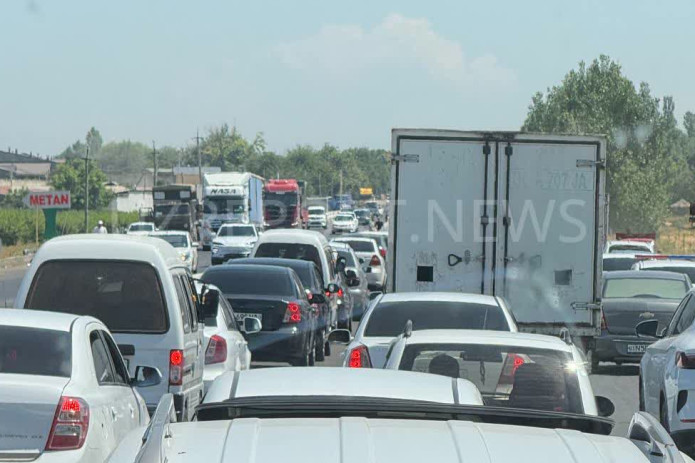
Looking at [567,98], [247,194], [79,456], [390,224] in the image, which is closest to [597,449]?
[79,456]

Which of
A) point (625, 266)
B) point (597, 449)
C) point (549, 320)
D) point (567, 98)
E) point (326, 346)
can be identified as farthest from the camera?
point (567, 98)

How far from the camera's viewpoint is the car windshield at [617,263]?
30375mm

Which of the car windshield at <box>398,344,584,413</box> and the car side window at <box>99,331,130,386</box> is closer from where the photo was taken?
the car windshield at <box>398,344,584,413</box>

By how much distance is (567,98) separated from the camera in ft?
331

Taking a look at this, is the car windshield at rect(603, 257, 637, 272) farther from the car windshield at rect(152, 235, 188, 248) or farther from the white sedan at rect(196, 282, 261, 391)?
the car windshield at rect(152, 235, 188, 248)

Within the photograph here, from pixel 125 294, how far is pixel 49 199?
156 ft

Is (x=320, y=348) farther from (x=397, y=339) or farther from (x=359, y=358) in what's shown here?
(x=397, y=339)

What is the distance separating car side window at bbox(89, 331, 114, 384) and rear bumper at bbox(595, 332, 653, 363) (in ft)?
39.2

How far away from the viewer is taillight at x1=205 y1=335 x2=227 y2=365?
14094mm

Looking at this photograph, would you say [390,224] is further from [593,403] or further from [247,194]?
[247,194]

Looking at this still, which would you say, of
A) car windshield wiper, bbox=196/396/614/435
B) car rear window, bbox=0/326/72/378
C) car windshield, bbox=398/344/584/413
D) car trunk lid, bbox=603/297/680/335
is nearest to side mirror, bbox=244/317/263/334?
car windshield, bbox=398/344/584/413

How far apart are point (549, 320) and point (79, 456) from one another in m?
10.5

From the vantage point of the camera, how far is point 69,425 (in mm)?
7902

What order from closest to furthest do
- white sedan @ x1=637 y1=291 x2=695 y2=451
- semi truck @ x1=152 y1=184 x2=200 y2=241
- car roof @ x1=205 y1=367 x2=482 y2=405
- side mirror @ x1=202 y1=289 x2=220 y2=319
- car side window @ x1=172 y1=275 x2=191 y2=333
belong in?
car roof @ x1=205 y1=367 x2=482 y2=405
white sedan @ x1=637 y1=291 x2=695 y2=451
car side window @ x1=172 y1=275 x2=191 y2=333
side mirror @ x1=202 y1=289 x2=220 y2=319
semi truck @ x1=152 y1=184 x2=200 y2=241
